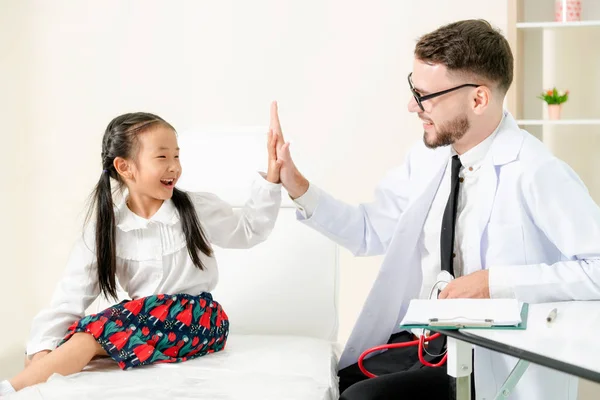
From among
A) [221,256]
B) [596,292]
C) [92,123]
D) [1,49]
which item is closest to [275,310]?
[221,256]

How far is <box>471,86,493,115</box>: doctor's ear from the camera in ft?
5.55

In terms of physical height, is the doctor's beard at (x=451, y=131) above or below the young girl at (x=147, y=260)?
above

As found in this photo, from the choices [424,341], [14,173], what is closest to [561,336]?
[424,341]

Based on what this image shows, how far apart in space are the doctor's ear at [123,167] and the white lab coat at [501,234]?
43cm

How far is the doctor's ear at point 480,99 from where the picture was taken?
1690 mm

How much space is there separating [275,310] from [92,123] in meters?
1.50

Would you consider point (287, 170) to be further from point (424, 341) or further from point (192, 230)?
point (424, 341)

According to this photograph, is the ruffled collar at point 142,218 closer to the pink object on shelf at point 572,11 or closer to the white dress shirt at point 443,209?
the white dress shirt at point 443,209

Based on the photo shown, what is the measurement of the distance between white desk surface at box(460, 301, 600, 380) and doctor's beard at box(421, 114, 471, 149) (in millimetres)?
495

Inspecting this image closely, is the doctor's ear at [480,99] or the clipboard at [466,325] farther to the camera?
the doctor's ear at [480,99]

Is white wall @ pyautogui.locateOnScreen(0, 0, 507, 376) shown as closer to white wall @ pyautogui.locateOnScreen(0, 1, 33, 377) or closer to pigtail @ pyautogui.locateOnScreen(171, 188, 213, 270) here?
white wall @ pyautogui.locateOnScreen(0, 1, 33, 377)

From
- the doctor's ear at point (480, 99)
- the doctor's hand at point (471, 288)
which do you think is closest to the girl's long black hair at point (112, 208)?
the doctor's hand at point (471, 288)

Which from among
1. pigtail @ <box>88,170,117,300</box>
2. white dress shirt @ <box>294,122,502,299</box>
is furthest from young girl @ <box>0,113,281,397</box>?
white dress shirt @ <box>294,122,502,299</box>

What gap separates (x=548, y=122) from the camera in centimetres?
255
